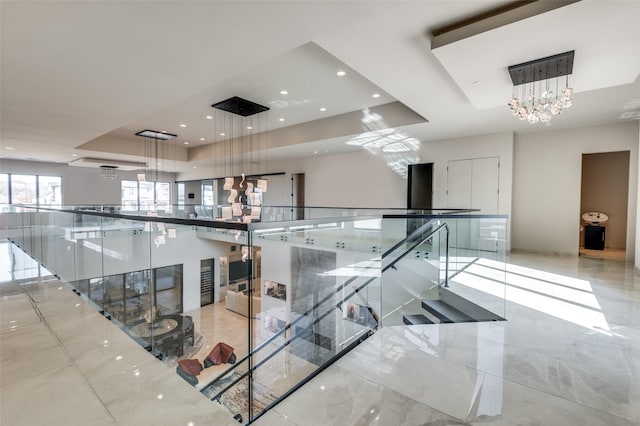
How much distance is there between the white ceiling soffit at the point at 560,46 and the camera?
9.05ft

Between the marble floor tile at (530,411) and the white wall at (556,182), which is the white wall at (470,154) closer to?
the white wall at (556,182)

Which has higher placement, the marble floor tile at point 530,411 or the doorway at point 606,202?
the doorway at point 606,202

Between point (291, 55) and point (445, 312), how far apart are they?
172 inches

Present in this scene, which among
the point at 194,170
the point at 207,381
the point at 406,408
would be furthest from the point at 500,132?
the point at 194,170

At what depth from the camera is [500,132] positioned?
25.2 ft

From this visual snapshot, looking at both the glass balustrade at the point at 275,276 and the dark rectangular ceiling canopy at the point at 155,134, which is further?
the dark rectangular ceiling canopy at the point at 155,134

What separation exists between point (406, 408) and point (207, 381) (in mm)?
1505

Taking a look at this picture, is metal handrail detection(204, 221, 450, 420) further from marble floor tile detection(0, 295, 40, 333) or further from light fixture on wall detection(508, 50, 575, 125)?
light fixture on wall detection(508, 50, 575, 125)

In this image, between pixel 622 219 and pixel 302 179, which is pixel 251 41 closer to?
pixel 302 179

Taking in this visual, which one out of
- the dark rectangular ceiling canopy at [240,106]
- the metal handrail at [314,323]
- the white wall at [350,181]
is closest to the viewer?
the metal handrail at [314,323]

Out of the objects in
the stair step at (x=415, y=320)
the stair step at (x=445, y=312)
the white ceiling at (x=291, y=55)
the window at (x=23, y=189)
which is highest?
the white ceiling at (x=291, y=55)

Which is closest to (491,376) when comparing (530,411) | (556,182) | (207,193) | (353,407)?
(530,411)

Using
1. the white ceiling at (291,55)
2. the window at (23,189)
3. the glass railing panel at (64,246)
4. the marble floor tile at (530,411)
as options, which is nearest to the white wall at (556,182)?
the white ceiling at (291,55)

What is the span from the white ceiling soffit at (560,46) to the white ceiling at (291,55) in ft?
0.05
